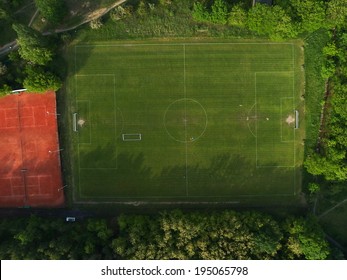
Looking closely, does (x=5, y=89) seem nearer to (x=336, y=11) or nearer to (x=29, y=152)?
(x=29, y=152)

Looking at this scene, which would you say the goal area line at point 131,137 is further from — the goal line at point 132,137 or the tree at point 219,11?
the tree at point 219,11

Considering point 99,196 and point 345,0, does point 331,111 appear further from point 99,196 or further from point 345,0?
point 99,196

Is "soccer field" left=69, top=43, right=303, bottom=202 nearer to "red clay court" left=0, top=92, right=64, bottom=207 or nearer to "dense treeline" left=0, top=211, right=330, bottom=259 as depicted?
"red clay court" left=0, top=92, right=64, bottom=207

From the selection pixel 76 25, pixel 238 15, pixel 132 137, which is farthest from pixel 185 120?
pixel 76 25

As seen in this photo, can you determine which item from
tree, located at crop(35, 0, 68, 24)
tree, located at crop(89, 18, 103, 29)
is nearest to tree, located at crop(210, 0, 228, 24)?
tree, located at crop(89, 18, 103, 29)

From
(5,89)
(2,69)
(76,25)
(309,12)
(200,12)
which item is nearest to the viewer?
(309,12)
